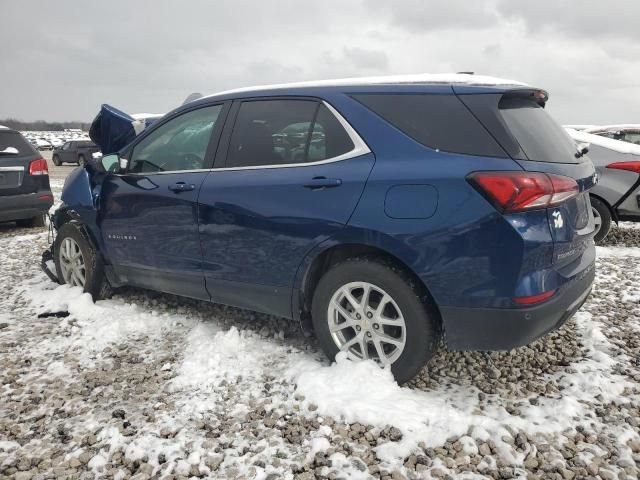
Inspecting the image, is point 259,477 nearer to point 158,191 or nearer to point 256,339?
point 256,339

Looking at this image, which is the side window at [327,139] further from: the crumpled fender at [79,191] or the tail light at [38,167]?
the tail light at [38,167]

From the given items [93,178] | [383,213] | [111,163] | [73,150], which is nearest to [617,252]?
[383,213]

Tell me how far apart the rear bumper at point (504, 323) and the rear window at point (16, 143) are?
7.40 meters

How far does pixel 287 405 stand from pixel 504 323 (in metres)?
1.25

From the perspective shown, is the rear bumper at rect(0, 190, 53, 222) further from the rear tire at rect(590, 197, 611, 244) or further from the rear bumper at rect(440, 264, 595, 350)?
the rear tire at rect(590, 197, 611, 244)

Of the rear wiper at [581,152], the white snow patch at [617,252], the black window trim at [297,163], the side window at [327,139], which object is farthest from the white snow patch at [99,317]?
the white snow patch at [617,252]

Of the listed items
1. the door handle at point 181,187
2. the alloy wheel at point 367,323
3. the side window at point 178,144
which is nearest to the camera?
the alloy wheel at point 367,323

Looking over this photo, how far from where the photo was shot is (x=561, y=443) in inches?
94.0

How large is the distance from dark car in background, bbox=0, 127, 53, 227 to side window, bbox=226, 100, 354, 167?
5.65 metres

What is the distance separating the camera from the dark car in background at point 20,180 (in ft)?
24.1

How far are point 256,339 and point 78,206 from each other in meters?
2.12

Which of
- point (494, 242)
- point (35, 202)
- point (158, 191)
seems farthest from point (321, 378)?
point (35, 202)

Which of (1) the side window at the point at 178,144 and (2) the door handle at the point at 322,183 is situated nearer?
(2) the door handle at the point at 322,183

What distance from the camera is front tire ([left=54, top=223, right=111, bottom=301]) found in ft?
14.3
